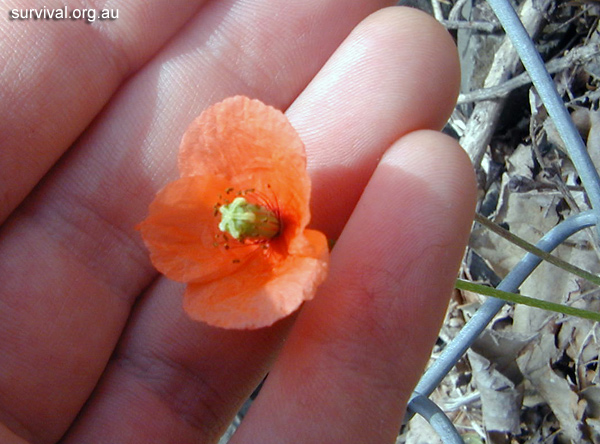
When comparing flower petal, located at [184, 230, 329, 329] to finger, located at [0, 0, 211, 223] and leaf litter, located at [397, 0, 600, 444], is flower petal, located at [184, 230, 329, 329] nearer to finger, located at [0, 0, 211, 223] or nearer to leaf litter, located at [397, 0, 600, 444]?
finger, located at [0, 0, 211, 223]

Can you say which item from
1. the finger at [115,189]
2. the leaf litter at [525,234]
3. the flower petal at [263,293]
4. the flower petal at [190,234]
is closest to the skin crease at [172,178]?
the finger at [115,189]

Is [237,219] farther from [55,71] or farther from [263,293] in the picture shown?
[55,71]

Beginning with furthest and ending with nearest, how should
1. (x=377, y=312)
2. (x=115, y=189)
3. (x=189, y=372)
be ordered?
(x=115, y=189), (x=189, y=372), (x=377, y=312)

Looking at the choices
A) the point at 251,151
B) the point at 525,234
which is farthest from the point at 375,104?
the point at 525,234

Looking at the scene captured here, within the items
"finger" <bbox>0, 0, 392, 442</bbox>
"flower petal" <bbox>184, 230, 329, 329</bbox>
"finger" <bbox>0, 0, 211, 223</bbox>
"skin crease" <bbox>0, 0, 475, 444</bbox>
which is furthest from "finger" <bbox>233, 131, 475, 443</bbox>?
"finger" <bbox>0, 0, 211, 223</bbox>

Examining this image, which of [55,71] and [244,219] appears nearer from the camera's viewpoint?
[244,219]

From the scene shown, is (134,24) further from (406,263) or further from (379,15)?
(406,263)
